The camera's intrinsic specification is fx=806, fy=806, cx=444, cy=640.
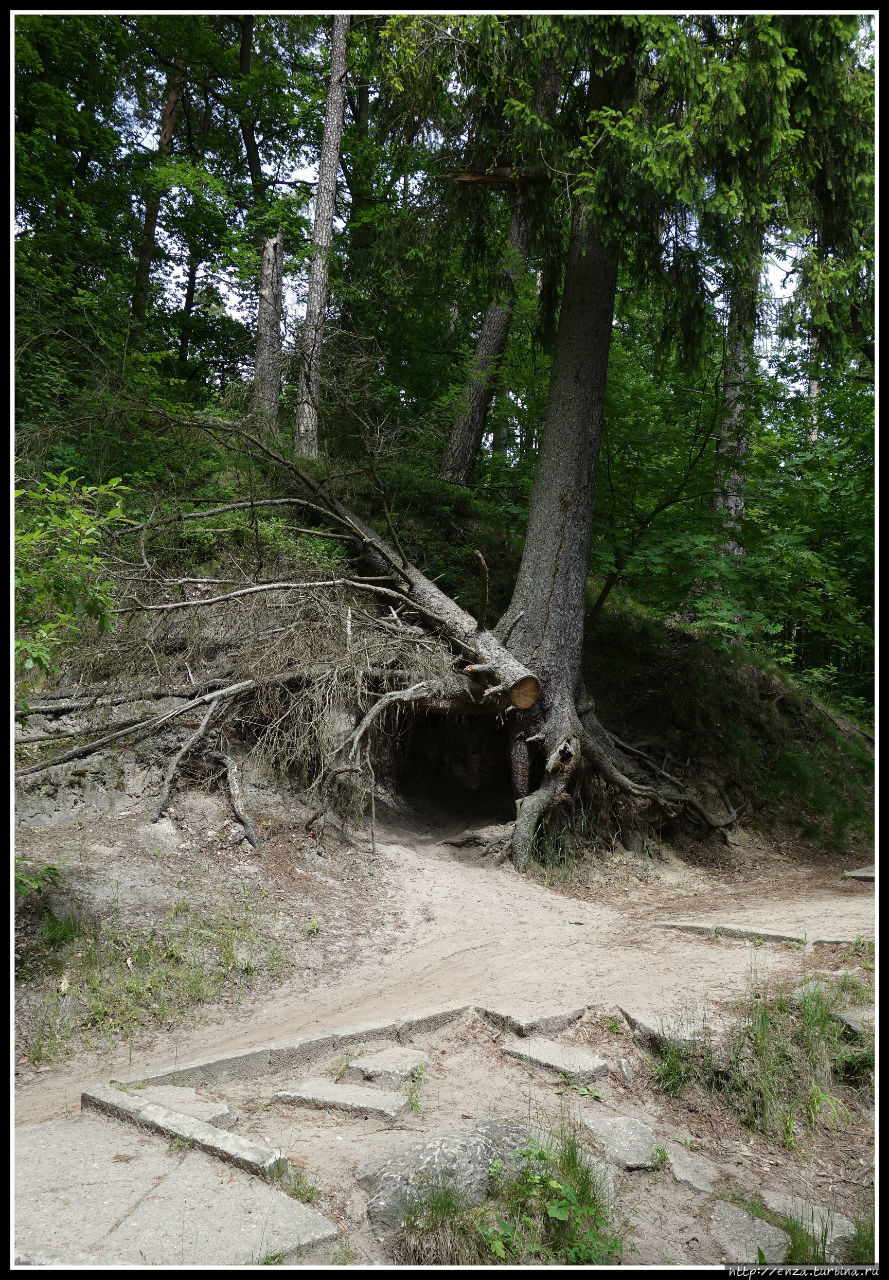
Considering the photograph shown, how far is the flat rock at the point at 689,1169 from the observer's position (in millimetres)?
3580

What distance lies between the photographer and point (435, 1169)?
121 inches

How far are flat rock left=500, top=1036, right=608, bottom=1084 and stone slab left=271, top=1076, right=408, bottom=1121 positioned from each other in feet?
2.78

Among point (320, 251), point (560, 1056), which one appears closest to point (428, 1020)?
point (560, 1056)

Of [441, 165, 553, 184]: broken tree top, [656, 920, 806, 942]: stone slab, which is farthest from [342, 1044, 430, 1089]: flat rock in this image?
[441, 165, 553, 184]: broken tree top

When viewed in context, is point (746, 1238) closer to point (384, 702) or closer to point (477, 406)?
point (384, 702)

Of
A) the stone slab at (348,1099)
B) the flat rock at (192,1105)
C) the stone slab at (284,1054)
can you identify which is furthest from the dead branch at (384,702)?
the flat rock at (192,1105)

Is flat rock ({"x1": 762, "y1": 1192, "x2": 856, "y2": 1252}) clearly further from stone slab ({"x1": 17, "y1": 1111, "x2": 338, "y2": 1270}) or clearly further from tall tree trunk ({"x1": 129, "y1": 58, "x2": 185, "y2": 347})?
tall tree trunk ({"x1": 129, "y1": 58, "x2": 185, "y2": 347})

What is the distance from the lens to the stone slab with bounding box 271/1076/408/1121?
371 centimetres

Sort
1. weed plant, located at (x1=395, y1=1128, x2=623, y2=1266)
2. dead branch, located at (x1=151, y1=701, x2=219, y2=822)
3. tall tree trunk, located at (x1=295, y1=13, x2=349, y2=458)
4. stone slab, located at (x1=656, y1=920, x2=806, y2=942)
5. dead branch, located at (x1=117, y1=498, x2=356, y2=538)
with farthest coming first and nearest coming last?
tall tree trunk, located at (x1=295, y1=13, x2=349, y2=458)
dead branch, located at (x1=117, y1=498, x2=356, y2=538)
dead branch, located at (x1=151, y1=701, x2=219, y2=822)
stone slab, located at (x1=656, y1=920, x2=806, y2=942)
weed plant, located at (x1=395, y1=1128, x2=623, y2=1266)

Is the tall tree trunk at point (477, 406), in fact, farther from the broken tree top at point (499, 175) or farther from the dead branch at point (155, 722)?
the dead branch at point (155, 722)

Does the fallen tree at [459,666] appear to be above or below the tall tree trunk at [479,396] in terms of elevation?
below

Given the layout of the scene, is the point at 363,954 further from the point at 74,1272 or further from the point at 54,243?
the point at 54,243

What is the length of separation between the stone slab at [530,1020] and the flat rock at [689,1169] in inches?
39.9

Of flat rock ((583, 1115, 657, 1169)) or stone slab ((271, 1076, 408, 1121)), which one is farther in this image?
stone slab ((271, 1076, 408, 1121))
